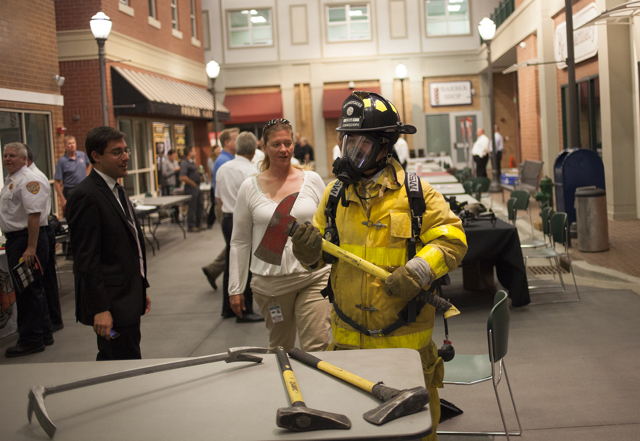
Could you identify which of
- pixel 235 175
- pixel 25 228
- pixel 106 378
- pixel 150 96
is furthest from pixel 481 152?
pixel 106 378

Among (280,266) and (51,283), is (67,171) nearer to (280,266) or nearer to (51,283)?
(51,283)

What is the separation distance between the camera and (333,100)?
94.0 ft

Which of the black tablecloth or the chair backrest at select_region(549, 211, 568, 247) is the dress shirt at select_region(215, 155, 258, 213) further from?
the chair backrest at select_region(549, 211, 568, 247)

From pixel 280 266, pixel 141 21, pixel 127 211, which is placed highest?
pixel 141 21

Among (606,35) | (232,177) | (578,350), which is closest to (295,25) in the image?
(606,35)

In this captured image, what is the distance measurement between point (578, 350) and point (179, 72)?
19019 millimetres

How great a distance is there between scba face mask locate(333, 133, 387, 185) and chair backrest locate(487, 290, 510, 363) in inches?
40.8

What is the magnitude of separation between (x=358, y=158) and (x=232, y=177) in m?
4.04

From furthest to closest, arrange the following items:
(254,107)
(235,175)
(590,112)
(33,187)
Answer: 1. (254,107)
2. (590,112)
3. (235,175)
4. (33,187)

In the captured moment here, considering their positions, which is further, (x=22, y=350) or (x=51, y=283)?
(x=51, y=283)

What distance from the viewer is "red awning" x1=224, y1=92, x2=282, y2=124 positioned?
1117 inches

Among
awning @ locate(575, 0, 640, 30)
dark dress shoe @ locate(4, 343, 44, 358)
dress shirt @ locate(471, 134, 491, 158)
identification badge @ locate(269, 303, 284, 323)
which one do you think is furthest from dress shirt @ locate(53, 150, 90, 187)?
dress shirt @ locate(471, 134, 491, 158)

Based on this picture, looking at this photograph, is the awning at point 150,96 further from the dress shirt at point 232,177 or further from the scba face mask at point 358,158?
the scba face mask at point 358,158

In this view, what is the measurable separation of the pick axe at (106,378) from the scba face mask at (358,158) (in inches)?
35.4
